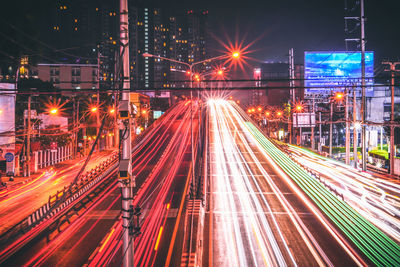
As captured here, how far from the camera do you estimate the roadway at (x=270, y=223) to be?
11.8 metres

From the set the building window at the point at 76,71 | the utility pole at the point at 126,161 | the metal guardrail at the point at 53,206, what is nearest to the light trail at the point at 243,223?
the utility pole at the point at 126,161

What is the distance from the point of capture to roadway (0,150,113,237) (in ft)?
55.7

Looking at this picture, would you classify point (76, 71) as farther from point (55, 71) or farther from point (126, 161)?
point (126, 161)

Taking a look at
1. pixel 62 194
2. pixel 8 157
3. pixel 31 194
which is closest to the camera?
pixel 62 194

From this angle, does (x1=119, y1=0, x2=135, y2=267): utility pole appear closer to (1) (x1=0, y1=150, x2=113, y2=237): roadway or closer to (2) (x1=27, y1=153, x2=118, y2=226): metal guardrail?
(2) (x1=27, y1=153, x2=118, y2=226): metal guardrail

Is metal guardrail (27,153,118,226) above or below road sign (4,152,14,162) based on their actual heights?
below

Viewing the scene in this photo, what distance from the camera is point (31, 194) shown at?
22.4 metres

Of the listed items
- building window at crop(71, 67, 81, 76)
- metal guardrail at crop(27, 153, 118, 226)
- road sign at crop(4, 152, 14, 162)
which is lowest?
metal guardrail at crop(27, 153, 118, 226)

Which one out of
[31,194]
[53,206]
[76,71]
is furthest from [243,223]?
[76,71]

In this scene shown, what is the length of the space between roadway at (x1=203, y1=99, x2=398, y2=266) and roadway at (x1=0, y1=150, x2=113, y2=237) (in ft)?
42.1

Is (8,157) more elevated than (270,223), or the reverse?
(8,157)

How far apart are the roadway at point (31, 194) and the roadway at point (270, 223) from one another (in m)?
12.8

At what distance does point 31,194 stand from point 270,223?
20.4 meters

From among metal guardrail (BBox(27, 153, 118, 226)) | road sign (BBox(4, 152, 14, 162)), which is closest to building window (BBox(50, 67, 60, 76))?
metal guardrail (BBox(27, 153, 118, 226))
